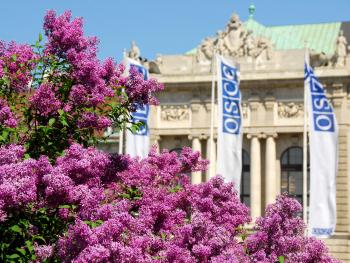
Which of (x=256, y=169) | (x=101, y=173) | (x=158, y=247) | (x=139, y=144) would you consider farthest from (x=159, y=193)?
(x=256, y=169)

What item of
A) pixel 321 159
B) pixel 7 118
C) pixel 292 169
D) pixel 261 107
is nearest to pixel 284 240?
pixel 7 118

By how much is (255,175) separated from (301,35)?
1616cm

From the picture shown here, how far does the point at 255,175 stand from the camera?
1991 inches

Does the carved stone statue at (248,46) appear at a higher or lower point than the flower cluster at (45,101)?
higher

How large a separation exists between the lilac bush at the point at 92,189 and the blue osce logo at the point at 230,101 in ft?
82.9

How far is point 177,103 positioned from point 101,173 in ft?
136

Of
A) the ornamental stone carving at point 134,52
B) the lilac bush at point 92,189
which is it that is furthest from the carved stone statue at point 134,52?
the lilac bush at point 92,189

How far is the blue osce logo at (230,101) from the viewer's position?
41312 mm

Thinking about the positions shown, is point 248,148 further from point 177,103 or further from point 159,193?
point 159,193

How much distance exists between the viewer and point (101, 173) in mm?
12734

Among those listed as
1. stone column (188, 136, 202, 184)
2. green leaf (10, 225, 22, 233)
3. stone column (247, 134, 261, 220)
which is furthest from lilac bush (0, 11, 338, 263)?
stone column (188, 136, 202, 184)

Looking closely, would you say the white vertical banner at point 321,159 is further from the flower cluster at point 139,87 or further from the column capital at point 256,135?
the flower cluster at point 139,87

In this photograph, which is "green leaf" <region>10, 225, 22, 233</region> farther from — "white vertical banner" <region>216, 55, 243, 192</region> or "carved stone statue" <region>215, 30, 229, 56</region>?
"carved stone statue" <region>215, 30, 229, 56</region>

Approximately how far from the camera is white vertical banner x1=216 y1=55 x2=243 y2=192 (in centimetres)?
4072
